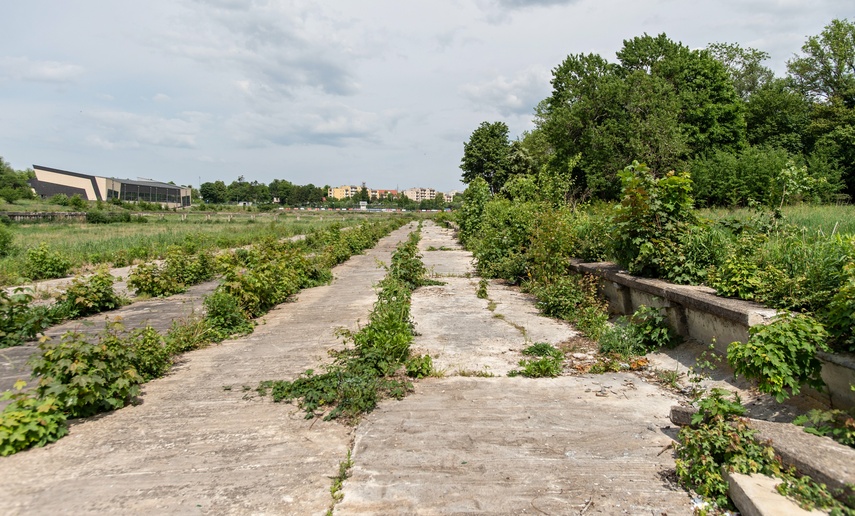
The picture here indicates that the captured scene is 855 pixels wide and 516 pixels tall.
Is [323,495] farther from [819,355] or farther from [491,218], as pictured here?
[491,218]

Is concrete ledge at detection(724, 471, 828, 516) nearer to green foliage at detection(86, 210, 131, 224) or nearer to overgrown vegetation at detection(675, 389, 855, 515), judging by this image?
overgrown vegetation at detection(675, 389, 855, 515)

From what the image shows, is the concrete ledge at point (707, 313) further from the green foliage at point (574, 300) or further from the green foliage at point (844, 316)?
the green foliage at point (574, 300)

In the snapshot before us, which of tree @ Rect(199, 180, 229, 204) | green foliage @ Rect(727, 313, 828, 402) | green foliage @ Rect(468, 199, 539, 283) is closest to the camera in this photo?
green foliage @ Rect(727, 313, 828, 402)

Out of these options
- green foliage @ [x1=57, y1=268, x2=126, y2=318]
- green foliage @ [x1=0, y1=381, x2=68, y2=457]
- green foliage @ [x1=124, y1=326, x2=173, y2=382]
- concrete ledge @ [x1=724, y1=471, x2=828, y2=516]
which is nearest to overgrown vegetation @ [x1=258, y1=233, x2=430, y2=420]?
green foliage @ [x1=124, y1=326, x2=173, y2=382]

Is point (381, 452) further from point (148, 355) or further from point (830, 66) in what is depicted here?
point (830, 66)

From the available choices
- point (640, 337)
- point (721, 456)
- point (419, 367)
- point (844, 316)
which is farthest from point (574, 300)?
point (721, 456)

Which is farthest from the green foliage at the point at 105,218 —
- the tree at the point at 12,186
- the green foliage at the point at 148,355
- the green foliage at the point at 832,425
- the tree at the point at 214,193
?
the tree at the point at 214,193

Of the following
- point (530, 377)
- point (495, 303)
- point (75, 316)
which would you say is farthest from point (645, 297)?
point (75, 316)

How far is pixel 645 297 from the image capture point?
6387mm

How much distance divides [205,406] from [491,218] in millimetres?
12043

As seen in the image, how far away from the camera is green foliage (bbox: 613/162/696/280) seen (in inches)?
241

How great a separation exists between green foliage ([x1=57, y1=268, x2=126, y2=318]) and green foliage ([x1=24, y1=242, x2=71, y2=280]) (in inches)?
244

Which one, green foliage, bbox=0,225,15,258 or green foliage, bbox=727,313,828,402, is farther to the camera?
green foliage, bbox=0,225,15,258

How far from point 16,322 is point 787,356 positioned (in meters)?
8.84
